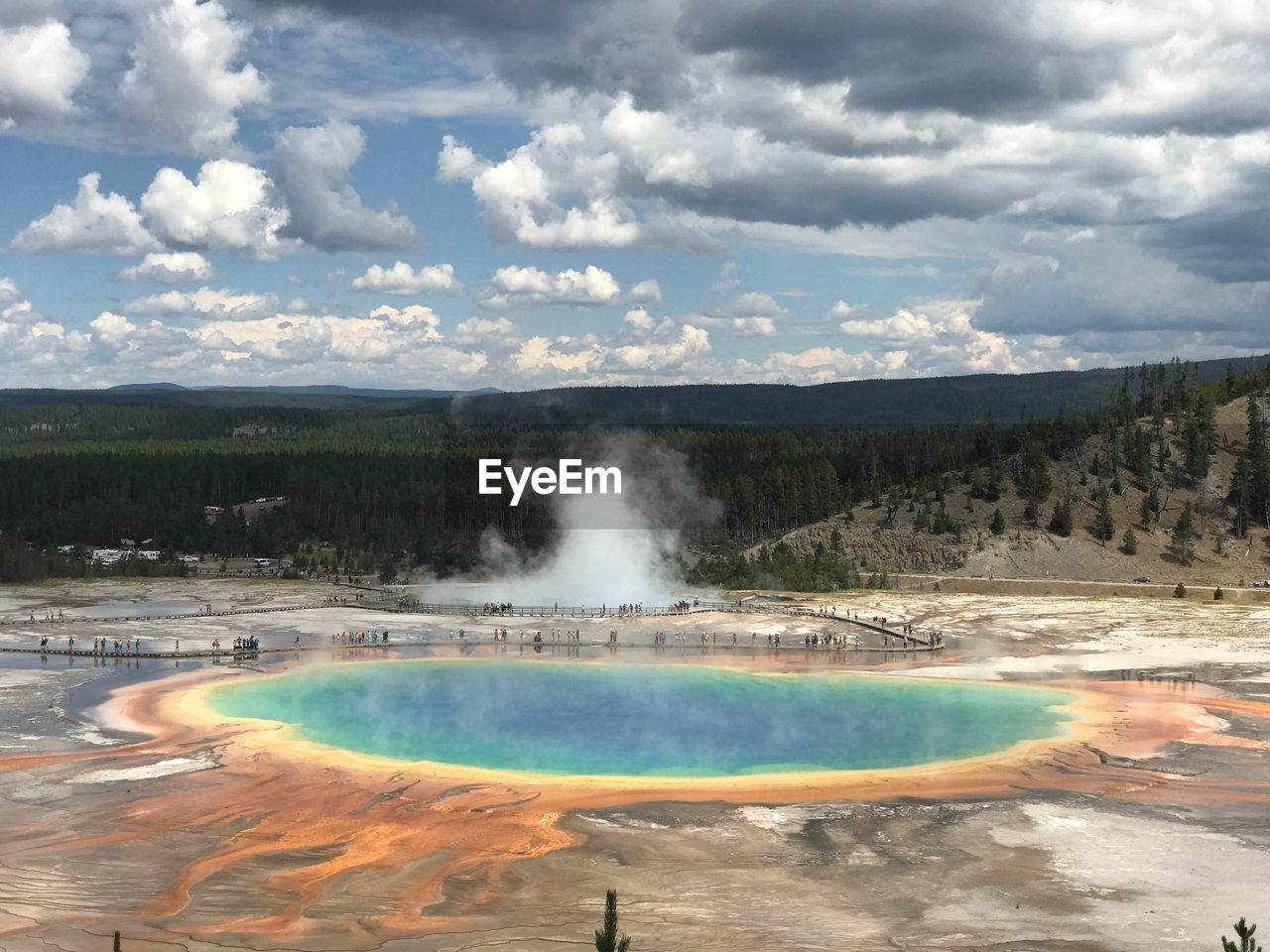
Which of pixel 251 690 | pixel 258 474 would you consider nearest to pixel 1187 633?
pixel 251 690

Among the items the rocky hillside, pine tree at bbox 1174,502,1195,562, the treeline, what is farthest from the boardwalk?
pine tree at bbox 1174,502,1195,562

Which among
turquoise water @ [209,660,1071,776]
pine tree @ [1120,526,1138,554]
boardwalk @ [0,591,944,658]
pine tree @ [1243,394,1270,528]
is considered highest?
pine tree @ [1243,394,1270,528]

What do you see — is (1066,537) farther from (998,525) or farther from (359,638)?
(359,638)

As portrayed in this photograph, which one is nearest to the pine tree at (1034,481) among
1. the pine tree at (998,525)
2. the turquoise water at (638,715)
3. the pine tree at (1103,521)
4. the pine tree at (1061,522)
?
the pine tree at (1061,522)

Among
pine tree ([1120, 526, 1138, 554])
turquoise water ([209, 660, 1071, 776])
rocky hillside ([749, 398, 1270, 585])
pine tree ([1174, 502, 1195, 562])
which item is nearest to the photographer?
turquoise water ([209, 660, 1071, 776])

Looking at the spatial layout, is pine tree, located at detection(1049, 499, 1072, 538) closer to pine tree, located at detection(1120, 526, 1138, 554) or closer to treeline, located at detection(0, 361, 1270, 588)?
treeline, located at detection(0, 361, 1270, 588)

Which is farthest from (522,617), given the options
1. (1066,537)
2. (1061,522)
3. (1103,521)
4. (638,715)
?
(1103,521)

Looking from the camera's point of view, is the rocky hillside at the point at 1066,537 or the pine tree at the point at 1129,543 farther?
the pine tree at the point at 1129,543

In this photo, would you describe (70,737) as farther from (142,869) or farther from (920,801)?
(920,801)

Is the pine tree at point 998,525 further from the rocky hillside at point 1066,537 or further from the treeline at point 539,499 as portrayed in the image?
the treeline at point 539,499

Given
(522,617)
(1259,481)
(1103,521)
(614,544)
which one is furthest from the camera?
(1259,481)
